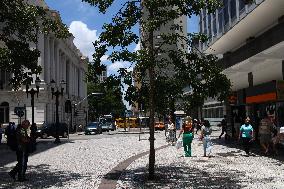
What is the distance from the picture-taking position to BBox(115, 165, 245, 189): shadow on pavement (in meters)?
11.7

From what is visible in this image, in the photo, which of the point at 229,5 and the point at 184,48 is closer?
the point at 184,48

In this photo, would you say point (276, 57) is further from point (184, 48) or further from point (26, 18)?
point (26, 18)

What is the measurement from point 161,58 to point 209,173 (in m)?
3.66

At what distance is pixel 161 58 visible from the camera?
13.2 meters

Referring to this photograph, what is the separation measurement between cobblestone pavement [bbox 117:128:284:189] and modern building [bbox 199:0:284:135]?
11.7 feet

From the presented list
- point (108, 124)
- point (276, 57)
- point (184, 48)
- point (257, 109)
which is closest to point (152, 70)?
point (184, 48)

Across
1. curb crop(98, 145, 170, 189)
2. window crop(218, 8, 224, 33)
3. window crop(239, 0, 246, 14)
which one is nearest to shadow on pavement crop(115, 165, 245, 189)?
curb crop(98, 145, 170, 189)

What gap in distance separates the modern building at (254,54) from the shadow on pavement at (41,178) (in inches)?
296

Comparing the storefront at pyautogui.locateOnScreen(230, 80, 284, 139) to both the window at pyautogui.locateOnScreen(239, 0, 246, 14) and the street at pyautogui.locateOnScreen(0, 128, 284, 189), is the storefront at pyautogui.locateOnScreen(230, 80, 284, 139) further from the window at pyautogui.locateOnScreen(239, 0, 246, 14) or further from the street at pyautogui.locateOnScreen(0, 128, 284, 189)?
the window at pyautogui.locateOnScreen(239, 0, 246, 14)

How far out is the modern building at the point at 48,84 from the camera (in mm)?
57844

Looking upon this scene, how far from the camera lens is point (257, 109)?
27516 millimetres

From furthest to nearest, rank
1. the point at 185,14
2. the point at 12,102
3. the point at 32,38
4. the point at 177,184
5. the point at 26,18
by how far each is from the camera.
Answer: the point at 12,102, the point at 32,38, the point at 26,18, the point at 185,14, the point at 177,184

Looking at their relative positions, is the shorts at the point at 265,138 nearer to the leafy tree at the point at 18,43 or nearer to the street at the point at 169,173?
the street at the point at 169,173

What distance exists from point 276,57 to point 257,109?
28.5ft
